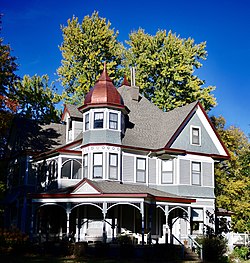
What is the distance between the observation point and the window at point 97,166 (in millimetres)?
28125

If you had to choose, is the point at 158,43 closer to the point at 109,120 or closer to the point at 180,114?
the point at 180,114

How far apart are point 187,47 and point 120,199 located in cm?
2273

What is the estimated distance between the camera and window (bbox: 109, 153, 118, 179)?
28.2 meters

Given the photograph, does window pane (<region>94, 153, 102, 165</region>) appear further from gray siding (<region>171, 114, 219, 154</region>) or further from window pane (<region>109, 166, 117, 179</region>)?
gray siding (<region>171, 114, 219, 154</region>)

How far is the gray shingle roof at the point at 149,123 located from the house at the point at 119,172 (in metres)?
0.08

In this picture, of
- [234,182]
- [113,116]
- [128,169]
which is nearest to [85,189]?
[128,169]

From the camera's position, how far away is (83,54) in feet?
138

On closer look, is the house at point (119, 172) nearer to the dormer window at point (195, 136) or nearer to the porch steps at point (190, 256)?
the dormer window at point (195, 136)

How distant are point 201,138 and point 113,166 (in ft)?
22.8

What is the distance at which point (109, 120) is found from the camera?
2898 centimetres

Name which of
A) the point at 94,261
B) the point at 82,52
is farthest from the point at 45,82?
the point at 94,261

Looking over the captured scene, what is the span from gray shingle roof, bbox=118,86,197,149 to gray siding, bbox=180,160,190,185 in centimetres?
183

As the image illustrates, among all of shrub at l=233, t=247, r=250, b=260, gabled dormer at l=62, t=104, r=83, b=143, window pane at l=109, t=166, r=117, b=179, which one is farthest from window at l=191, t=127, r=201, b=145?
gabled dormer at l=62, t=104, r=83, b=143

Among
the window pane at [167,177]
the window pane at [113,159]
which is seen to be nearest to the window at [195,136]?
the window pane at [167,177]
